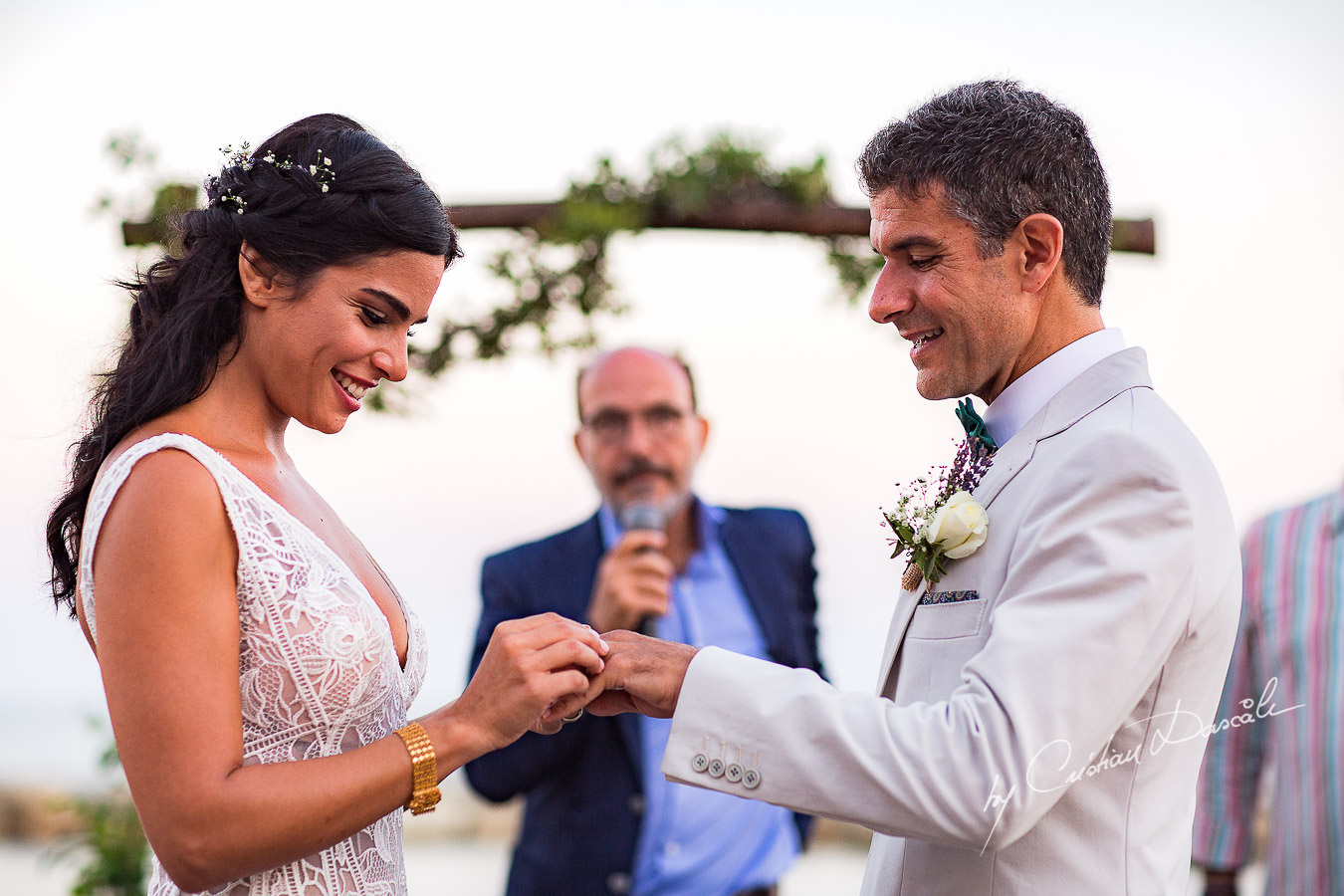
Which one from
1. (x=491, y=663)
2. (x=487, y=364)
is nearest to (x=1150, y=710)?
(x=491, y=663)

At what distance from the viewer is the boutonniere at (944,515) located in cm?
→ 216

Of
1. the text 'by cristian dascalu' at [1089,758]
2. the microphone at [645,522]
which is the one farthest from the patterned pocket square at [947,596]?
the microphone at [645,522]

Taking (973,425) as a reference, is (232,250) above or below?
above

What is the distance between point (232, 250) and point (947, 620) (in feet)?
5.20

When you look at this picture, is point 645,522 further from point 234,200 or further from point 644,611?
point 234,200

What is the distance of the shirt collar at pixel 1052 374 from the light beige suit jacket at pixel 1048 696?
0.21 ft

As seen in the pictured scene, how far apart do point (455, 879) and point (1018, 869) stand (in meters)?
9.23

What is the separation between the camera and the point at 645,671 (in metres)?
2.24

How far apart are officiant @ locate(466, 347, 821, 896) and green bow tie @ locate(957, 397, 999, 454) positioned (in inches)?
49.8

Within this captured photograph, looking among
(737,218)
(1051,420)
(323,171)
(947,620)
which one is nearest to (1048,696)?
(947,620)

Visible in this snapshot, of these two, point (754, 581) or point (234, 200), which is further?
point (754, 581)

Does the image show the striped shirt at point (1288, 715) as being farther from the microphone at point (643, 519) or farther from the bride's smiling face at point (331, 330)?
the bride's smiling face at point (331, 330)

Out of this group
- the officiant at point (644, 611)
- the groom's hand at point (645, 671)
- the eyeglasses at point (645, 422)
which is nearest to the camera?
the groom's hand at point (645, 671)

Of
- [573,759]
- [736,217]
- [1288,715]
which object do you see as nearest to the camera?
[1288,715]
